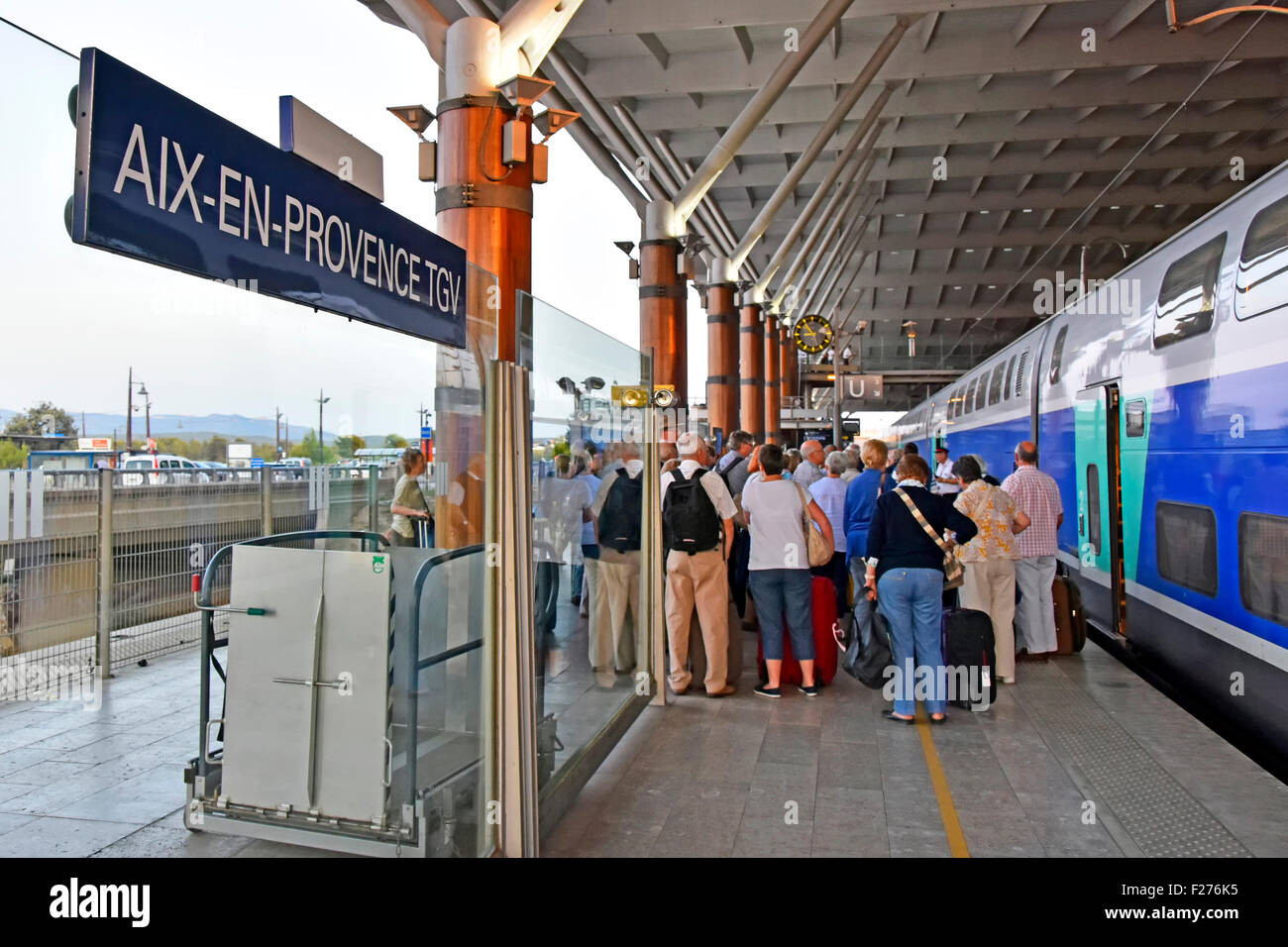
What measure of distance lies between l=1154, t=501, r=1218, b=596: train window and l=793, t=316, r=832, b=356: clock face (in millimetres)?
31383

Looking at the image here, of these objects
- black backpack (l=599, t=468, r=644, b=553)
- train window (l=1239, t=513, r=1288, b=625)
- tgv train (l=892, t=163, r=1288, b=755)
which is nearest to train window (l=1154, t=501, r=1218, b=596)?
tgv train (l=892, t=163, r=1288, b=755)

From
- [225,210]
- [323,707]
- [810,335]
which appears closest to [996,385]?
[323,707]

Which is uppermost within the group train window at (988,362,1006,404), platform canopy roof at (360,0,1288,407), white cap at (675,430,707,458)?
platform canopy roof at (360,0,1288,407)

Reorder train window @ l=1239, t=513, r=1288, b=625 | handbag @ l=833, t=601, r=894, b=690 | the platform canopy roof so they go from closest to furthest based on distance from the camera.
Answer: train window @ l=1239, t=513, r=1288, b=625 → handbag @ l=833, t=601, r=894, b=690 → the platform canopy roof

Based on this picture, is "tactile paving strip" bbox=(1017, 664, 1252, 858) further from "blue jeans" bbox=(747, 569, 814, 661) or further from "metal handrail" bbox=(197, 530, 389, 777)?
"metal handrail" bbox=(197, 530, 389, 777)

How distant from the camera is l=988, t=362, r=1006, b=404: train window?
15.1 m

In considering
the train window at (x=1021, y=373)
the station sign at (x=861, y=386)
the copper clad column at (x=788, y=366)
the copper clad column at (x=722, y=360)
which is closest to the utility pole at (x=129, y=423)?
the train window at (x=1021, y=373)

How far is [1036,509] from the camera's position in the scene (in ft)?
26.9

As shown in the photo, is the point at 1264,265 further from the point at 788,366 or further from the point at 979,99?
the point at 788,366

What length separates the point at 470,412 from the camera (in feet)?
13.7
